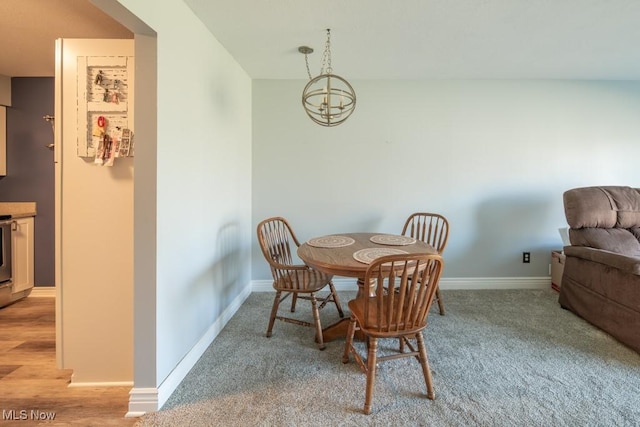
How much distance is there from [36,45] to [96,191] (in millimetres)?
1811

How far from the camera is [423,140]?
334 centimetres

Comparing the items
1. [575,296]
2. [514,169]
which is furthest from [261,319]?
[514,169]

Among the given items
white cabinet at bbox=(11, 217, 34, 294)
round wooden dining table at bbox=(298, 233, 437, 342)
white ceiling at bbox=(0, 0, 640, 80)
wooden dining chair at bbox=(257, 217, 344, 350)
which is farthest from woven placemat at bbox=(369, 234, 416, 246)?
white cabinet at bbox=(11, 217, 34, 294)

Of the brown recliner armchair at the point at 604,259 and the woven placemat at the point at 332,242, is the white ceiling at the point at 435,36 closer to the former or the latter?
the brown recliner armchair at the point at 604,259

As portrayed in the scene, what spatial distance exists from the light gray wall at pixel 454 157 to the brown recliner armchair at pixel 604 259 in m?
0.58

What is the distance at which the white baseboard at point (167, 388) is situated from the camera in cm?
156

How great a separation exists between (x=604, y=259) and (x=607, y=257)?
0.03 meters

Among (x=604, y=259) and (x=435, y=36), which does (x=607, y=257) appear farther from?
(x=435, y=36)

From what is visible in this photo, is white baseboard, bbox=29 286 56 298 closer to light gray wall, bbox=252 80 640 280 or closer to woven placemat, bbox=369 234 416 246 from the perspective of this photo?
light gray wall, bbox=252 80 640 280

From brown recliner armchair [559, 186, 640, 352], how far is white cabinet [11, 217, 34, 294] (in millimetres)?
5395

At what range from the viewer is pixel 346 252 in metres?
2.03

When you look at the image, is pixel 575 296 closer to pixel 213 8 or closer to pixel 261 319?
pixel 261 319

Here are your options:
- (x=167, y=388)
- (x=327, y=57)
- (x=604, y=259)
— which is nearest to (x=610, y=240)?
(x=604, y=259)

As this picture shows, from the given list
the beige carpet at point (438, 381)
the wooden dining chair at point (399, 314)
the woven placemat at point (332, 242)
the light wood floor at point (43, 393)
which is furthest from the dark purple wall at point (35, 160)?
the wooden dining chair at point (399, 314)
